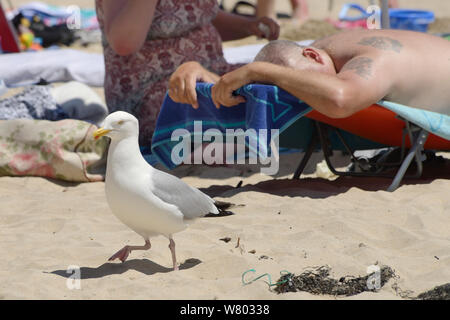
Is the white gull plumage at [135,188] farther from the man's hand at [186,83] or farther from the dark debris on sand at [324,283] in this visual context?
the man's hand at [186,83]

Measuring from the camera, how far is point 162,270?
8.79 ft

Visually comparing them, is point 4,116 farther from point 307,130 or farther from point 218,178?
point 307,130

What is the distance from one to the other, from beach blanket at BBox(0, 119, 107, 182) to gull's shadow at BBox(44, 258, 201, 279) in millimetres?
1587

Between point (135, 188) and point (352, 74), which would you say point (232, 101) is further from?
point (135, 188)

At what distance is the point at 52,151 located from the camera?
14.0 ft

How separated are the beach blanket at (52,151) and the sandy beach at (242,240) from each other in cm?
11

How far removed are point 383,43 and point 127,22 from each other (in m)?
1.45

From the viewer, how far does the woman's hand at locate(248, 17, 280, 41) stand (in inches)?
207

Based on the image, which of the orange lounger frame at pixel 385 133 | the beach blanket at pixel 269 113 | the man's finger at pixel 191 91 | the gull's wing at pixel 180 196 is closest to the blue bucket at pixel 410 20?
the orange lounger frame at pixel 385 133

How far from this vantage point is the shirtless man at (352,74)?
339cm

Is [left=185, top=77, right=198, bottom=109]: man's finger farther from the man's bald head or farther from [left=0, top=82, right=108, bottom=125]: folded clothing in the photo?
[left=0, top=82, right=108, bottom=125]: folded clothing

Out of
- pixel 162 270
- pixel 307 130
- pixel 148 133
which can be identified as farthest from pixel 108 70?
pixel 162 270
